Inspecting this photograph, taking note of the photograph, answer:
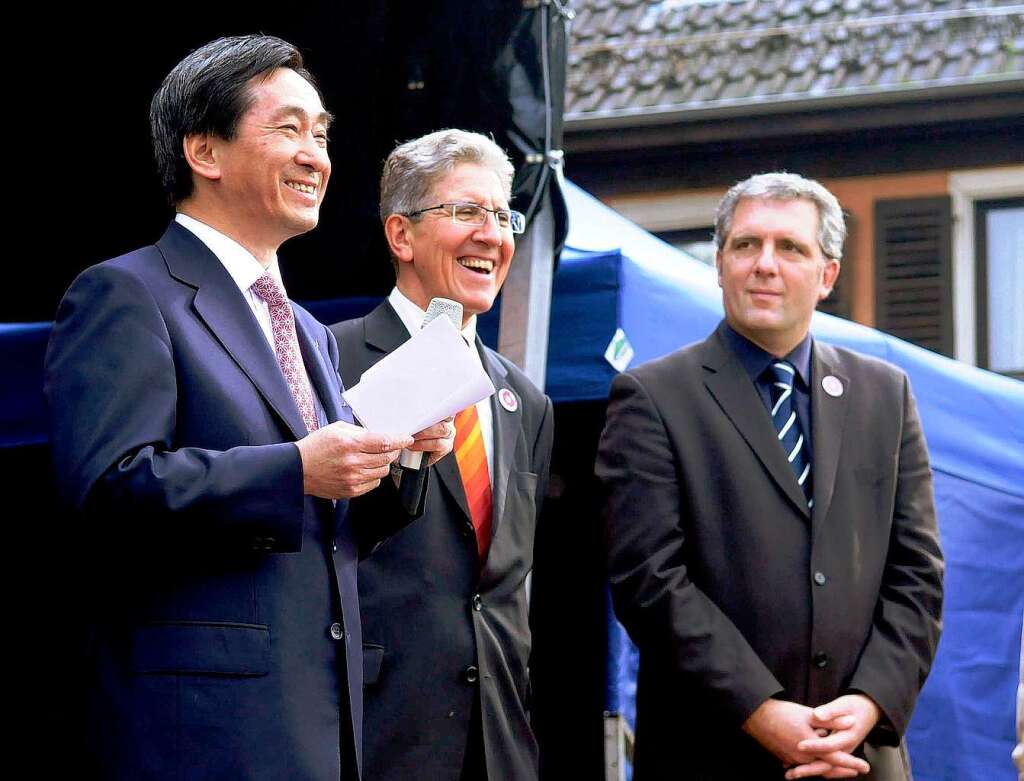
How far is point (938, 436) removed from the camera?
4.78 meters

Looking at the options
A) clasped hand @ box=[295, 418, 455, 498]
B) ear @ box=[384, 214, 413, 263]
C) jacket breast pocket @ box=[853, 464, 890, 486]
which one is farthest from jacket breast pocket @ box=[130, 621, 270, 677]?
jacket breast pocket @ box=[853, 464, 890, 486]

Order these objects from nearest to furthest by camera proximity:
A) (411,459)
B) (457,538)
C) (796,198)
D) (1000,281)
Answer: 1. (411,459)
2. (457,538)
3. (796,198)
4. (1000,281)

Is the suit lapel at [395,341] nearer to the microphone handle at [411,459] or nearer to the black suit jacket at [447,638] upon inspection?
the black suit jacket at [447,638]

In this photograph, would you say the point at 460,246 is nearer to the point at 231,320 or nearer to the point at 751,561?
the point at 751,561

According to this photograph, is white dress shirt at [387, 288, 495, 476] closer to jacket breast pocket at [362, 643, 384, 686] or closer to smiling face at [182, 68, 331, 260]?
jacket breast pocket at [362, 643, 384, 686]

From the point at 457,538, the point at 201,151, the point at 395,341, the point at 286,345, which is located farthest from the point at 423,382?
the point at 395,341

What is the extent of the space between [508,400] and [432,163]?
587mm

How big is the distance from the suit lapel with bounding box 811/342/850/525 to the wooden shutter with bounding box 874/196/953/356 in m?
7.41

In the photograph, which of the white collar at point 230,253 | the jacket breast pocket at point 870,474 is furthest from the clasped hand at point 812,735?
the white collar at point 230,253

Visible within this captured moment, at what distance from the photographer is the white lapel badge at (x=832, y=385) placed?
363 centimetres

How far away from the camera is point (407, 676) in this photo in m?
3.11

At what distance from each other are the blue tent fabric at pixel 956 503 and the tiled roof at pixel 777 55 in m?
6.38

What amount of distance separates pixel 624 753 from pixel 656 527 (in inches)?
58.5

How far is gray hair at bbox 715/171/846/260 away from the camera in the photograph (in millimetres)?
3805
